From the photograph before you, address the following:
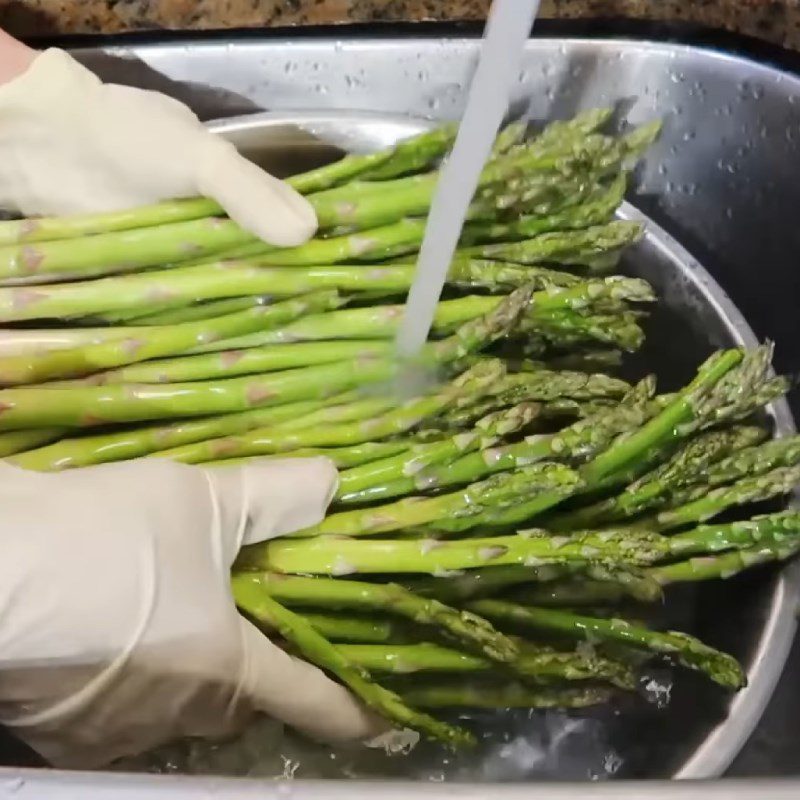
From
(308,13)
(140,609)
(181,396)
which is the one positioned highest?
(308,13)

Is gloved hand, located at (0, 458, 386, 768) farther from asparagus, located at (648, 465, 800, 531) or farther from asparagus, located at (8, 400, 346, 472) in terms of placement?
asparagus, located at (648, 465, 800, 531)

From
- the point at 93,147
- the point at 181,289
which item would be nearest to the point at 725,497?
the point at 181,289

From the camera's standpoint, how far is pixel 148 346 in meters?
0.76

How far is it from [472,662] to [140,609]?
0.28m

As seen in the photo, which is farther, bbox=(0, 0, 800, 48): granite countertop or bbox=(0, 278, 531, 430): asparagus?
bbox=(0, 0, 800, 48): granite countertop

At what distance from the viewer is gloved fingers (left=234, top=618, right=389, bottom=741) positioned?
0.69 metres

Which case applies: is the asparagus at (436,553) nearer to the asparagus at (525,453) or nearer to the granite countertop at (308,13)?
the asparagus at (525,453)

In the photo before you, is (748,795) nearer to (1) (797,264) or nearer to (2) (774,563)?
(2) (774,563)

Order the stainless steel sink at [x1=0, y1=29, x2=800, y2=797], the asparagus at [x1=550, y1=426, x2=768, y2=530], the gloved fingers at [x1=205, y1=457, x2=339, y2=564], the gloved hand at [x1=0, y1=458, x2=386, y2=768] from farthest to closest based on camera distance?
the stainless steel sink at [x1=0, y1=29, x2=800, y2=797] < the asparagus at [x1=550, y1=426, x2=768, y2=530] < the gloved fingers at [x1=205, y1=457, x2=339, y2=564] < the gloved hand at [x1=0, y1=458, x2=386, y2=768]

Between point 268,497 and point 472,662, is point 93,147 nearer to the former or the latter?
point 268,497

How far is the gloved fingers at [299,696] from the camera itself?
0.69m

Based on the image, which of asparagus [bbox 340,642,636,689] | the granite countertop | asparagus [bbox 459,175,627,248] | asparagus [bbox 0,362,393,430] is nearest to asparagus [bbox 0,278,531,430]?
asparagus [bbox 0,362,393,430]

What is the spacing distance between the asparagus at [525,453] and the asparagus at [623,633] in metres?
0.11

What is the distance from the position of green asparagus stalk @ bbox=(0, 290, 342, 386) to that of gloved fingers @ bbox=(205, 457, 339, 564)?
0.38 feet
